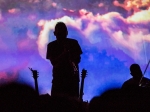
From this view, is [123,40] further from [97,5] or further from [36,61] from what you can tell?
[36,61]

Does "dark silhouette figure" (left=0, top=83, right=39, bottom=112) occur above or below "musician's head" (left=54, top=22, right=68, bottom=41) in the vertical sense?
below

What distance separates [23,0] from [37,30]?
0.60 m

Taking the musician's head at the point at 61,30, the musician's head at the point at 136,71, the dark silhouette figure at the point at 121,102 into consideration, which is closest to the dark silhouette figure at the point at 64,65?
the musician's head at the point at 61,30

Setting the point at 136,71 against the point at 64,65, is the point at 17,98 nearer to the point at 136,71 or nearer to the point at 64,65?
the point at 64,65

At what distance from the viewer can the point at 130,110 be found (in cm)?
138

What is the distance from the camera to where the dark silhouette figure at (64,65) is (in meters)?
3.17

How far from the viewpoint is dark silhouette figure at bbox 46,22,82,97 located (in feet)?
10.4

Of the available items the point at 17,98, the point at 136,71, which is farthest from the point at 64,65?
the point at 17,98

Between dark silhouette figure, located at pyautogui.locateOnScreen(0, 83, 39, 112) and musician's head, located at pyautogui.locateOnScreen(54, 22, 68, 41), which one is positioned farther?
musician's head, located at pyautogui.locateOnScreen(54, 22, 68, 41)

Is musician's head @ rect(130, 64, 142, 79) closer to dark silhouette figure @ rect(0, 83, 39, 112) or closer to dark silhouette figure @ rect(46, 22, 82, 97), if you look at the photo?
dark silhouette figure @ rect(46, 22, 82, 97)

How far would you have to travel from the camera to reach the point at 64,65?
3.26 meters

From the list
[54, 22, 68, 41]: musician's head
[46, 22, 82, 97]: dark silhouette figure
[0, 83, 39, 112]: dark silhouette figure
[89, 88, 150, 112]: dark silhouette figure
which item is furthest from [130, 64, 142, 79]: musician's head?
[0, 83, 39, 112]: dark silhouette figure

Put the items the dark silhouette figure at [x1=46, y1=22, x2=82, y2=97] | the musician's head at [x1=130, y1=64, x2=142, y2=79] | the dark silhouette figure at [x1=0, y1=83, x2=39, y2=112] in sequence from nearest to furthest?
1. the dark silhouette figure at [x1=0, y1=83, x2=39, y2=112]
2. the dark silhouette figure at [x1=46, y1=22, x2=82, y2=97]
3. the musician's head at [x1=130, y1=64, x2=142, y2=79]

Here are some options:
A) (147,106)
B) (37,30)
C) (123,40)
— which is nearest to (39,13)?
(37,30)
